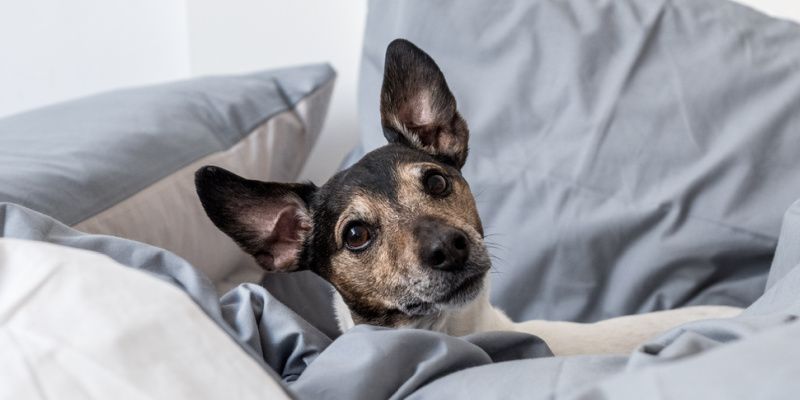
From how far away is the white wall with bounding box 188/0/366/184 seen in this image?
242 centimetres

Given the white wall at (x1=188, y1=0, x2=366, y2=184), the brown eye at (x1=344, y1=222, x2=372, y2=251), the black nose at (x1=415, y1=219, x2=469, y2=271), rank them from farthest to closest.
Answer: the white wall at (x1=188, y1=0, x2=366, y2=184)
the brown eye at (x1=344, y1=222, x2=372, y2=251)
the black nose at (x1=415, y1=219, x2=469, y2=271)

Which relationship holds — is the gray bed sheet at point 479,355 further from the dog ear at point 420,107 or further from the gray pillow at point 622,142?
the dog ear at point 420,107

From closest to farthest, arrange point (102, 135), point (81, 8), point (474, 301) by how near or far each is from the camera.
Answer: point (474, 301)
point (102, 135)
point (81, 8)

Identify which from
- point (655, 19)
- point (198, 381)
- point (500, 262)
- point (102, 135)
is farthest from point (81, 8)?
point (198, 381)

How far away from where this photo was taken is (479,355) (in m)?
1.06

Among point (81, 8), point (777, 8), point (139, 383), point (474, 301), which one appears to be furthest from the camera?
point (81, 8)

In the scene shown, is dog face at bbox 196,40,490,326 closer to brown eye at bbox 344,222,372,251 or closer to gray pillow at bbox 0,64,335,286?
brown eye at bbox 344,222,372,251

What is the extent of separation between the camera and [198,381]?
2.68ft

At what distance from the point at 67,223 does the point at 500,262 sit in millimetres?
875

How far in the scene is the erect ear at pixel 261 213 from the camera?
1352 millimetres

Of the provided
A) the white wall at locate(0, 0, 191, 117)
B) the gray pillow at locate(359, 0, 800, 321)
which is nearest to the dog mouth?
the gray pillow at locate(359, 0, 800, 321)

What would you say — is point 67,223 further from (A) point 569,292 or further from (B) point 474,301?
(A) point 569,292

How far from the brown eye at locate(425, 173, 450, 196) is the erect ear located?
0.21 metres

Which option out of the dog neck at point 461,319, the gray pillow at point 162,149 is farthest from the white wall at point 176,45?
the dog neck at point 461,319
